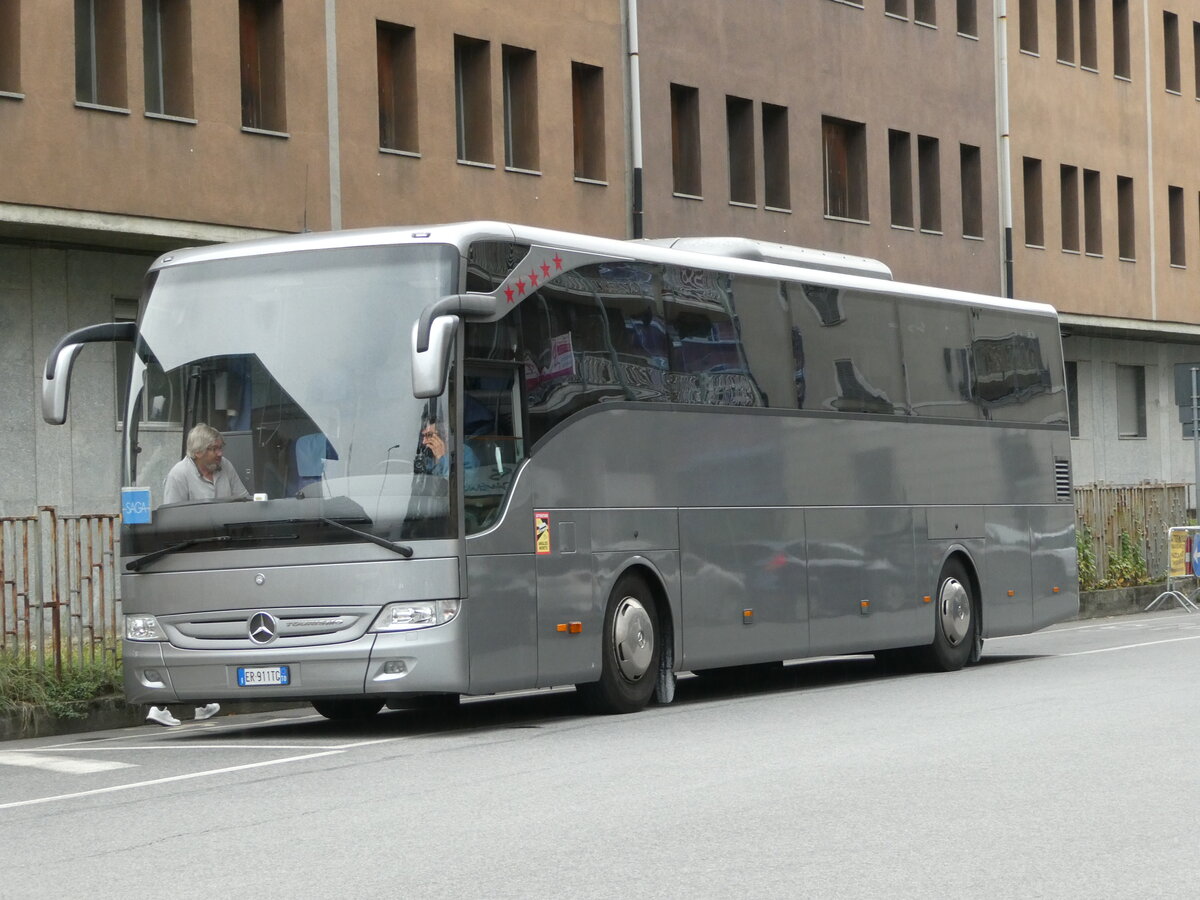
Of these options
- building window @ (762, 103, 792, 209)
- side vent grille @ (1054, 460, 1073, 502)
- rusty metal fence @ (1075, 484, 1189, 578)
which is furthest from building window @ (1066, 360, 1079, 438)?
side vent grille @ (1054, 460, 1073, 502)

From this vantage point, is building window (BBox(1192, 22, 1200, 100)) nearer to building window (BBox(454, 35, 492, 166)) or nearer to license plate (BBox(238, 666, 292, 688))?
building window (BBox(454, 35, 492, 166))

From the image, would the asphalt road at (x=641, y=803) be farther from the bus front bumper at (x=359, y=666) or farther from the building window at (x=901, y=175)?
the building window at (x=901, y=175)

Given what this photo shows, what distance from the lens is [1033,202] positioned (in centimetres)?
4203

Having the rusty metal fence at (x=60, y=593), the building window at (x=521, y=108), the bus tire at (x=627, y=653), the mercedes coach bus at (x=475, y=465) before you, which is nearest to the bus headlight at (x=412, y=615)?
the mercedes coach bus at (x=475, y=465)

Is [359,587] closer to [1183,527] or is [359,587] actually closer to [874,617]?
[874,617]

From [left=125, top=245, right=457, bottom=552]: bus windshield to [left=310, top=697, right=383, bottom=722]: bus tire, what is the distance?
2.47m

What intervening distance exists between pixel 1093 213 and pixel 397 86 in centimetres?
2083

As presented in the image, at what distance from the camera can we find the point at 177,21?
24.4m

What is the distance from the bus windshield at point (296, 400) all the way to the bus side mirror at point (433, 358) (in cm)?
69

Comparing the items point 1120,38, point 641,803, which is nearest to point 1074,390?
point 1120,38

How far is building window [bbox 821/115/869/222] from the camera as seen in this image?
36.4 meters

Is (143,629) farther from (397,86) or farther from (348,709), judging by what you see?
(397,86)

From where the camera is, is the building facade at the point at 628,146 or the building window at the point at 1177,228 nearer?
the building facade at the point at 628,146

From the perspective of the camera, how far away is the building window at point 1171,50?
154 feet
